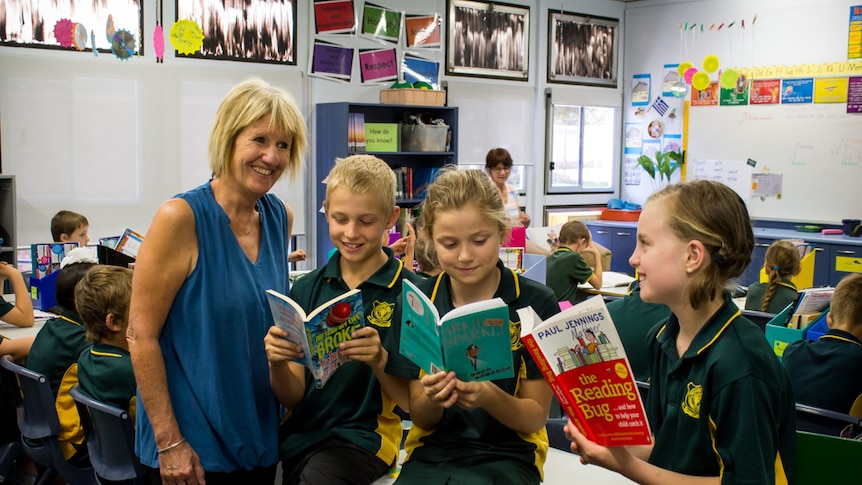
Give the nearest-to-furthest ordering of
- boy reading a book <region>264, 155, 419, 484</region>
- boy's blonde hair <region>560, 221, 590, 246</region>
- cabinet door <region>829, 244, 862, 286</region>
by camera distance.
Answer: boy reading a book <region>264, 155, 419, 484</region>, boy's blonde hair <region>560, 221, 590, 246</region>, cabinet door <region>829, 244, 862, 286</region>

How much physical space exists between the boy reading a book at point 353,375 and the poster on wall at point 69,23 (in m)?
4.82

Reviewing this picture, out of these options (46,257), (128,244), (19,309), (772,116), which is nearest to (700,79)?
(772,116)

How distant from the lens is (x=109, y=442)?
8.07 feet

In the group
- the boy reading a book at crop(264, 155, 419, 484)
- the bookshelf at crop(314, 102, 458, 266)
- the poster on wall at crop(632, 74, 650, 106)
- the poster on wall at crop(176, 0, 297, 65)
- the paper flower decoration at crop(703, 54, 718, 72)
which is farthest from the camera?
the poster on wall at crop(632, 74, 650, 106)

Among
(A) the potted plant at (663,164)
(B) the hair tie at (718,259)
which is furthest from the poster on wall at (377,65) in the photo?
(B) the hair tie at (718,259)

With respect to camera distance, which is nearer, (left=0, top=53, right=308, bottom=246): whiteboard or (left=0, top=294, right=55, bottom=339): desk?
(left=0, top=294, right=55, bottom=339): desk

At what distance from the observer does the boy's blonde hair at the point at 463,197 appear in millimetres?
1761

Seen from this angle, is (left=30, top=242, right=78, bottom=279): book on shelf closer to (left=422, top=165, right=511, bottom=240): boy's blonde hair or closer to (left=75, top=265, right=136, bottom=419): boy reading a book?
(left=75, top=265, right=136, bottom=419): boy reading a book

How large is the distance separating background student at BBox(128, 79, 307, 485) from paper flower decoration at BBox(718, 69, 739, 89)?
286 inches

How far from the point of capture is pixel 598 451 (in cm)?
153

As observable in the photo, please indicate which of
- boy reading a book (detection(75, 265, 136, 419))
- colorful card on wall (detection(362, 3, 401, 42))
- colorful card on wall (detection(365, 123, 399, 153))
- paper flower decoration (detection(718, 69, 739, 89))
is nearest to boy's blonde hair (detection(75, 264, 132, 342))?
boy reading a book (detection(75, 265, 136, 419))

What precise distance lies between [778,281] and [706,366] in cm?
291

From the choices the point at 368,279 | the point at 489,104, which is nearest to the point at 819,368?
the point at 368,279

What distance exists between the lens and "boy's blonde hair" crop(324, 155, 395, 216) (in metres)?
1.89
